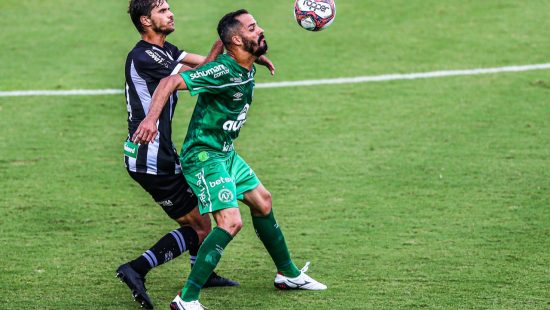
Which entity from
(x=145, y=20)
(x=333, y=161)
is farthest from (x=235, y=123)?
(x=333, y=161)

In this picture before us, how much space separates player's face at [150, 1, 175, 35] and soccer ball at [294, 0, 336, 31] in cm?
104

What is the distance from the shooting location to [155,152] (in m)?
7.59

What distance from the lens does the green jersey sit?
→ 24.1 ft

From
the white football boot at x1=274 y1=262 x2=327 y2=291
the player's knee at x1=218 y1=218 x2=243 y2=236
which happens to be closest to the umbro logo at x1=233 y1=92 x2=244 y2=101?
the player's knee at x1=218 y1=218 x2=243 y2=236

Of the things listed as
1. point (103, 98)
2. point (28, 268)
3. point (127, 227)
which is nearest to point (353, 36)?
point (103, 98)

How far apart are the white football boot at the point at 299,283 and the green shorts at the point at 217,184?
0.75 meters

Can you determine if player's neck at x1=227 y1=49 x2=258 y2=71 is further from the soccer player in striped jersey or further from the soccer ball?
the soccer ball

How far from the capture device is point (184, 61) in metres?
7.96

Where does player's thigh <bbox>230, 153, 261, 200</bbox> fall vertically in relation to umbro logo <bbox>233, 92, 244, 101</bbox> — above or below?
below

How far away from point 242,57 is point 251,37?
0.52 feet

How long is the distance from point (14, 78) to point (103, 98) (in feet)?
5.34

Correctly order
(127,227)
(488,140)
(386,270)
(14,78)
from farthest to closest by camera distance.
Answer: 1. (14,78)
2. (488,140)
3. (127,227)
4. (386,270)

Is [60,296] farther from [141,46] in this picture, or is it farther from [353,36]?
[353,36]

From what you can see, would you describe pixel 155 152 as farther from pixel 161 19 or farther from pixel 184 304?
pixel 184 304
